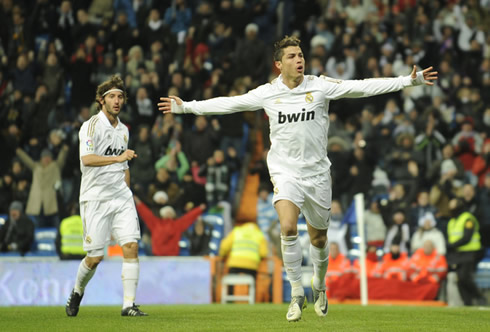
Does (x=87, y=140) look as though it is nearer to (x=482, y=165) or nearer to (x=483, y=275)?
(x=483, y=275)

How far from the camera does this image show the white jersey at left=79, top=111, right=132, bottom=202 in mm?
11828

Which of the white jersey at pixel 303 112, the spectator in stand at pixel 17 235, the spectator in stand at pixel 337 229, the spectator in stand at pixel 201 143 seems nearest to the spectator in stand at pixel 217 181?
the spectator in stand at pixel 201 143

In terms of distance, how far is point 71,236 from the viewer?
19.0 meters

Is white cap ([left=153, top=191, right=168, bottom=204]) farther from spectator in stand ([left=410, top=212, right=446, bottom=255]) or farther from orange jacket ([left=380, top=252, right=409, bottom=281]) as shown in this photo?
spectator in stand ([left=410, top=212, right=446, bottom=255])

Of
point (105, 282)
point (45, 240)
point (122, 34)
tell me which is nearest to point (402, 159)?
point (105, 282)

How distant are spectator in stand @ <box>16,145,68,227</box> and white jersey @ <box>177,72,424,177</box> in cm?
1114

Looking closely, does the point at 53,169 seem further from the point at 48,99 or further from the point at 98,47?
the point at 98,47

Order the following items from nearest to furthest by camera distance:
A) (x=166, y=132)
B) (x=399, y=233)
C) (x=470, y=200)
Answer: (x=399, y=233) < (x=470, y=200) < (x=166, y=132)

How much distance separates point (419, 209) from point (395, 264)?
5.94 feet

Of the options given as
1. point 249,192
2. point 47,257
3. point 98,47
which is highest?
point 98,47

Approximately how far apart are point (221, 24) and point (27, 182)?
6786 millimetres

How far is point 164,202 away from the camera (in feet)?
65.1

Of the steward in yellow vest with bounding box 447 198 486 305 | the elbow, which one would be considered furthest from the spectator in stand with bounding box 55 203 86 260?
the elbow

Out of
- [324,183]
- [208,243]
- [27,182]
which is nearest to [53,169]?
[27,182]
